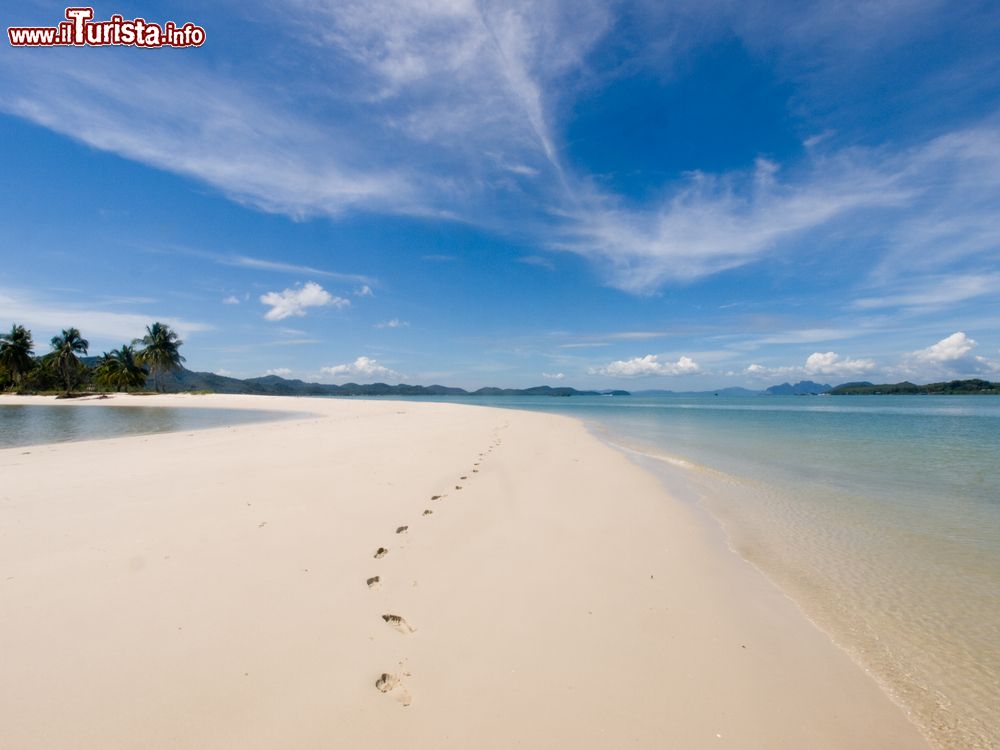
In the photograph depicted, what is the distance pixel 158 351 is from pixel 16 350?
1807 cm

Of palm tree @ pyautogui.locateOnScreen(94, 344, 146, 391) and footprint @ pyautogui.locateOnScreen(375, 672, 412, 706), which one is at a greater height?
palm tree @ pyautogui.locateOnScreen(94, 344, 146, 391)

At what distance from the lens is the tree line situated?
6894cm

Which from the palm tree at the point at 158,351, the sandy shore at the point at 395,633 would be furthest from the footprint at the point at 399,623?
the palm tree at the point at 158,351

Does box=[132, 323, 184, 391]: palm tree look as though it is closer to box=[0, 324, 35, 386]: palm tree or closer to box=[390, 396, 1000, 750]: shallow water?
box=[0, 324, 35, 386]: palm tree

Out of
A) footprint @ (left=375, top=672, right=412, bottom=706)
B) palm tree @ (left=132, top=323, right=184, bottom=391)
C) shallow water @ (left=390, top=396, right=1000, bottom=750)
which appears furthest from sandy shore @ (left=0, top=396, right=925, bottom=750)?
palm tree @ (left=132, top=323, right=184, bottom=391)

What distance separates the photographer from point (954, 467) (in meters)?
14.6

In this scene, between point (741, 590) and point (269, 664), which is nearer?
point (269, 664)

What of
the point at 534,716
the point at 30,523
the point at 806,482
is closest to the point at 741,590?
the point at 534,716

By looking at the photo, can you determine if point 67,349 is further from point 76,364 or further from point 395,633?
point 395,633

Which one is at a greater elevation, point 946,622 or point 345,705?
point 345,705

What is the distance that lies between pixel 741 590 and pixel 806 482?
908cm

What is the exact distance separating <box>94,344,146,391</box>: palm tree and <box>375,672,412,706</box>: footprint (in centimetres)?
9656

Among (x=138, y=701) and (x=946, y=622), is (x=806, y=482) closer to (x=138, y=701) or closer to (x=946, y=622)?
(x=946, y=622)

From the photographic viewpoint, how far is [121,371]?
2943 inches
